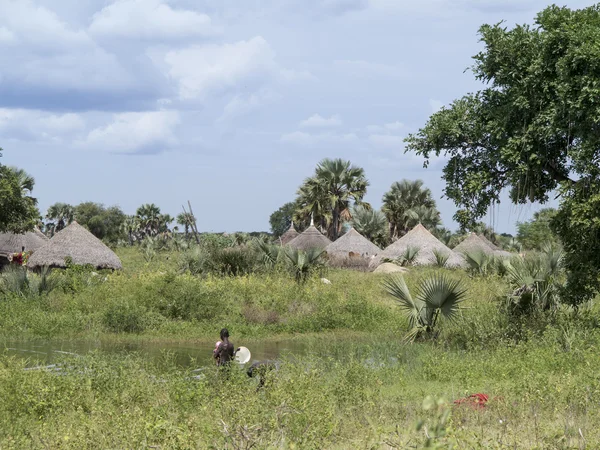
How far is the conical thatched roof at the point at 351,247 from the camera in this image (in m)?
41.9

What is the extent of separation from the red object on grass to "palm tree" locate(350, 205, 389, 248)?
Answer: 1610 inches

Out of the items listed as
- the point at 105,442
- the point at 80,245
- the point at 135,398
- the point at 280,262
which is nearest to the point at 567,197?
the point at 135,398

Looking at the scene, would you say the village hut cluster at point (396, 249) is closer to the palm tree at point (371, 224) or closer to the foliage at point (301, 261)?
the palm tree at point (371, 224)

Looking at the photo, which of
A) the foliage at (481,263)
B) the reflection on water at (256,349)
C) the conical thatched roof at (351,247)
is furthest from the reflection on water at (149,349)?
the conical thatched roof at (351,247)

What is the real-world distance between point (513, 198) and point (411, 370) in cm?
523

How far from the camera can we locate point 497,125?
1561cm

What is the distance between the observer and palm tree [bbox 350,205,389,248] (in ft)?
165

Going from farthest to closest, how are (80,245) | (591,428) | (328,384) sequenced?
(80,245), (328,384), (591,428)

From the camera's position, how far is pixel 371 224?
5025cm

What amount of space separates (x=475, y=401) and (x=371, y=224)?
4129 cm

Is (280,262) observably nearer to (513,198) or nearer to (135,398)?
(513,198)

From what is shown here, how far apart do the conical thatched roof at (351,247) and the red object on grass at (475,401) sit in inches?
1265

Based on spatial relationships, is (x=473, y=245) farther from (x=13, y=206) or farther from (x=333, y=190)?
(x=13, y=206)

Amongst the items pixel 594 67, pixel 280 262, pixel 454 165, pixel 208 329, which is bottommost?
pixel 208 329
